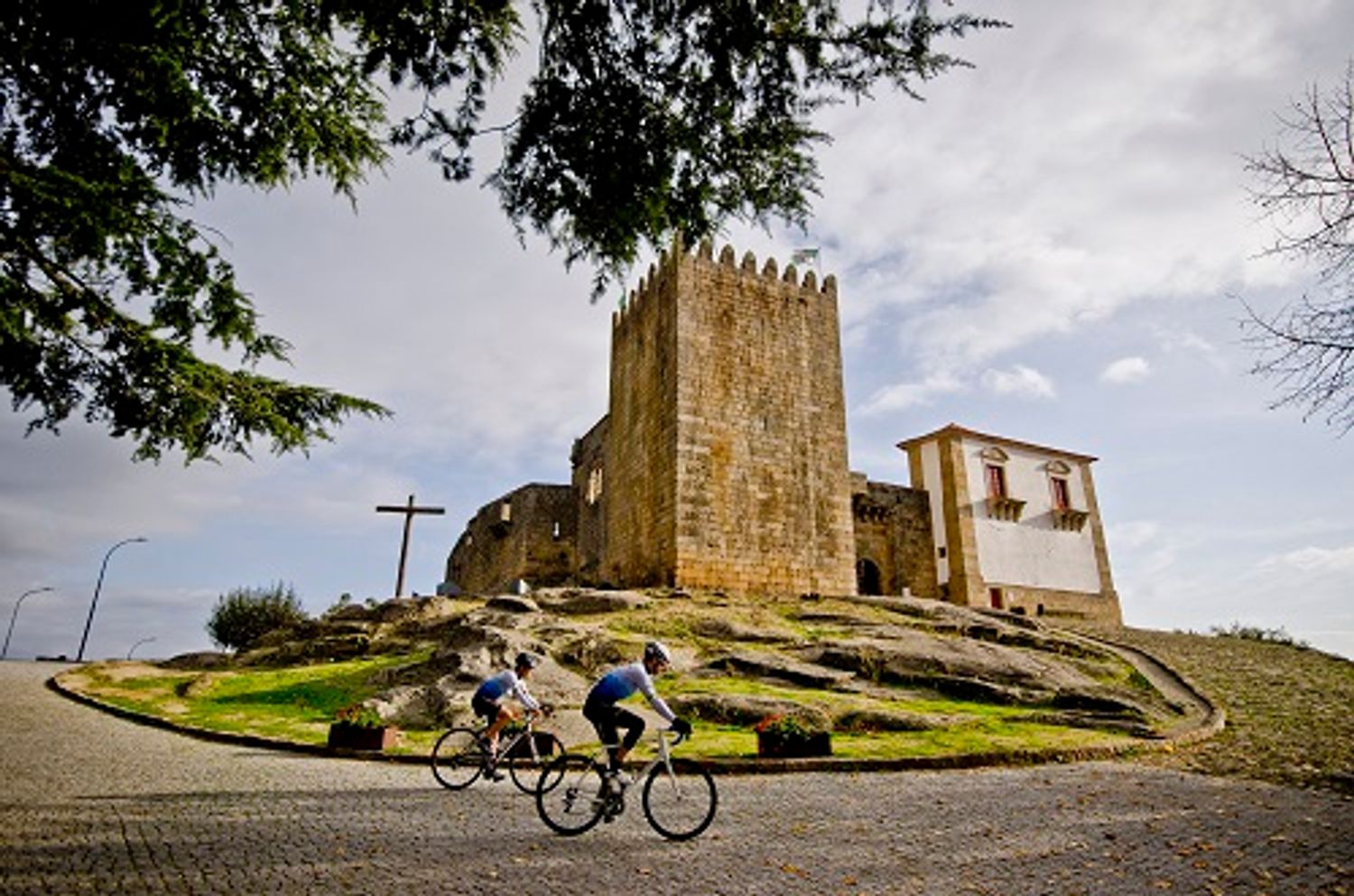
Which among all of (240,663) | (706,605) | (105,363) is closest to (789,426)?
(706,605)

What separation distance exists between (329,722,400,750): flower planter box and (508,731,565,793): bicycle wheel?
193 cm

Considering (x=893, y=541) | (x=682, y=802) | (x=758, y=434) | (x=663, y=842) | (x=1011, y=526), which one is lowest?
(x=663, y=842)

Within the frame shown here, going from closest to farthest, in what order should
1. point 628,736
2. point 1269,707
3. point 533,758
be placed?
point 628,736 < point 533,758 < point 1269,707

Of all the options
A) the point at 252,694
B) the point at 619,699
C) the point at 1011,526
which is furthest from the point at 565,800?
the point at 1011,526

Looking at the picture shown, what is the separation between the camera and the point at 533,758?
25.8 feet

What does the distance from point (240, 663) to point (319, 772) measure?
12058 mm

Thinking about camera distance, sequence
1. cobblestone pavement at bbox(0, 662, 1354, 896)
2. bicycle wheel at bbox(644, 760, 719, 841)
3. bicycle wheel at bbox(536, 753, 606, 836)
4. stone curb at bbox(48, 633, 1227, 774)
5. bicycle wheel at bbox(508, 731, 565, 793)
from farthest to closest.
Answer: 1. stone curb at bbox(48, 633, 1227, 774)
2. bicycle wheel at bbox(508, 731, 565, 793)
3. bicycle wheel at bbox(536, 753, 606, 836)
4. bicycle wheel at bbox(644, 760, 719, 841)
5. cobblestone pavement at bbox(0, 662, 1354, 896)

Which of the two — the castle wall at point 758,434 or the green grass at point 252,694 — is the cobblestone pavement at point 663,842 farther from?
the castle wall at point 758,434

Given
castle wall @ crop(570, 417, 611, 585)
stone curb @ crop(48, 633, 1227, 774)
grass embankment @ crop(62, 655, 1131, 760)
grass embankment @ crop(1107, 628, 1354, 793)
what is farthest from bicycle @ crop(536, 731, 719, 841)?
castle wall @ crop(570, 417, 611, 585)

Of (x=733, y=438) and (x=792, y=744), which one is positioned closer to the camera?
(x=792, y=744)

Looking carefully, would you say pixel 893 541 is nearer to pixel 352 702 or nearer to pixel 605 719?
pixel 352 702

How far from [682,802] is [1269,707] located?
1287 centimetres

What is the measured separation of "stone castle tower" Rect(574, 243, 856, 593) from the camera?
65.5 feet

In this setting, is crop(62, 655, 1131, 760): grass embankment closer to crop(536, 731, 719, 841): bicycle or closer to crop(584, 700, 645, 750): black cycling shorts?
crop(536, 731, 719, 841): bicycle
